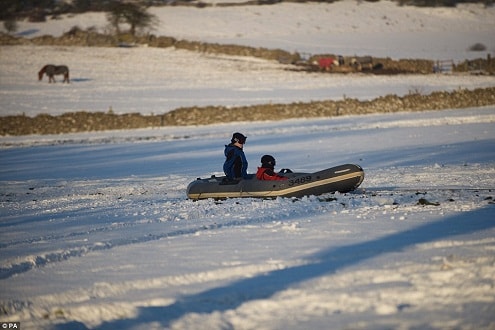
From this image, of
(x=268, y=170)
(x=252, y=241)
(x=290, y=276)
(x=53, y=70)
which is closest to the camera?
(x=290, y=276)

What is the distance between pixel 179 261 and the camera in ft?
30.9

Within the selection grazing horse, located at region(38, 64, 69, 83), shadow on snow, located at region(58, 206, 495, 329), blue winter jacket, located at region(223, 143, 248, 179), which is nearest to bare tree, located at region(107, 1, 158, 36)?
grazing horse, located at region(38, 64, 69, 83)

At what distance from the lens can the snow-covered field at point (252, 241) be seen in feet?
24.4

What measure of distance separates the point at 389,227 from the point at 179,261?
9.73 feet

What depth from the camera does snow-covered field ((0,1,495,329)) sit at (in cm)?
744

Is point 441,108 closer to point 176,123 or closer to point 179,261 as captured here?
point 176,123

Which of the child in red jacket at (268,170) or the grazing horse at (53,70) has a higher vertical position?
the grazing horse at (53,70)

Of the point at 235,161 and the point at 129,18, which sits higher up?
the point at 129,18

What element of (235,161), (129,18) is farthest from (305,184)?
(129,18)

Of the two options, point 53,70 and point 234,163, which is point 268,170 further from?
point 53,70

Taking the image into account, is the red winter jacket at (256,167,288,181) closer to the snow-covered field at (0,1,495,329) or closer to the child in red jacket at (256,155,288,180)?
the child in red jacket at (256,155,288,180)

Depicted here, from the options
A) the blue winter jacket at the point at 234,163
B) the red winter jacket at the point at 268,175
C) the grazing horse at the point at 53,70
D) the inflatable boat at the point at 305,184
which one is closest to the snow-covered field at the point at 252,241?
the inflatable boat at the point at 305,184

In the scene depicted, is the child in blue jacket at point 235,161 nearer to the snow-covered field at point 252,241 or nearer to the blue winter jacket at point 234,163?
the blue winter jacket at point 234,163

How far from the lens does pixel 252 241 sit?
1034 cm
